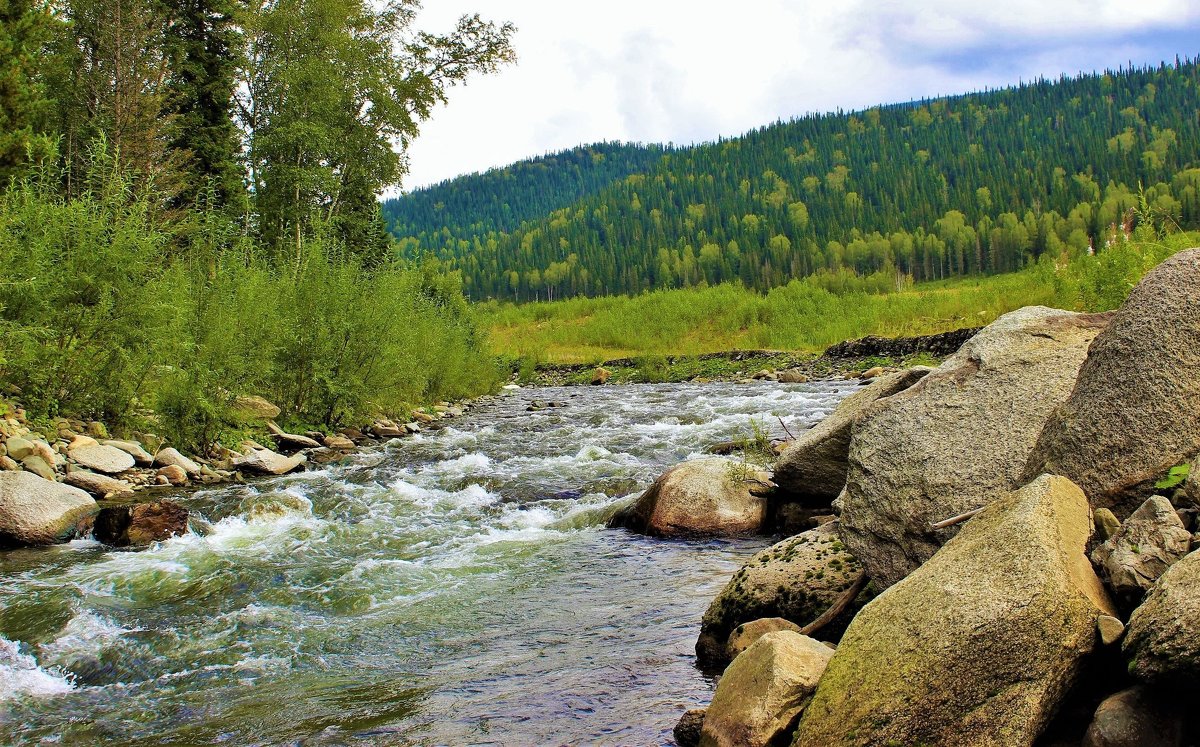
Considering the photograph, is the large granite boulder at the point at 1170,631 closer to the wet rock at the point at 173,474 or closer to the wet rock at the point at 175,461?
the wet rock at the point at 173,474

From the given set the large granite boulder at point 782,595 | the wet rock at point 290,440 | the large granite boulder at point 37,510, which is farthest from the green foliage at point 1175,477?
the wet rock at point 290,440

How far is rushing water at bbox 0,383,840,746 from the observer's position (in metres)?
5.02

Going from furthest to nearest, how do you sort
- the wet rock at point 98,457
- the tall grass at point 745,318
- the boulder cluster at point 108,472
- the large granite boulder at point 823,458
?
the tall grass at point 745,318 → the wet rock at point 98,457 → the boulder cluster at point 108,472 → the large granite boulder at point 823,458

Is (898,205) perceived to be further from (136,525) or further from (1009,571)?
(1009,571)

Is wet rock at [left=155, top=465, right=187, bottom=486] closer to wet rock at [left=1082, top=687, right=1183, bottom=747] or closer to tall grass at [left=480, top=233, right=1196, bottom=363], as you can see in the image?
wet rock at [left=1082, top=687, right=1183, bottom=747]

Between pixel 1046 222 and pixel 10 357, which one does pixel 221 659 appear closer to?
pixel 10 357

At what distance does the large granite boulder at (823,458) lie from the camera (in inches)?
336

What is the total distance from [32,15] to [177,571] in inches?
668

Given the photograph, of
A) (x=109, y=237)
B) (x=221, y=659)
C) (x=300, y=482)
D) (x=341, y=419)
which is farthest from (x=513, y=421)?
(x=221, y=659)

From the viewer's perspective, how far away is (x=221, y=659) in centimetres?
610

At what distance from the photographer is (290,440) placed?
1653 cm

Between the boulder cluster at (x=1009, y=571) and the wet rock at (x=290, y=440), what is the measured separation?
12.7m

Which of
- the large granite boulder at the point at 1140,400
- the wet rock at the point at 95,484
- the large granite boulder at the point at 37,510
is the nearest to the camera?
the large granite boulder at the point at 1140,400

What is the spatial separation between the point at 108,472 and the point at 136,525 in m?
3.10
